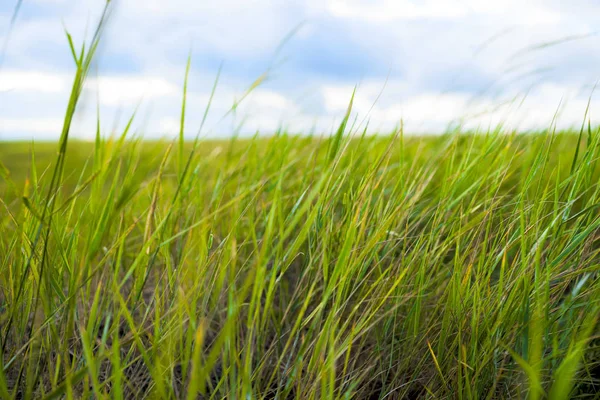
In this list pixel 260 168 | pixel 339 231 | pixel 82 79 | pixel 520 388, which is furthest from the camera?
pixel 260 168

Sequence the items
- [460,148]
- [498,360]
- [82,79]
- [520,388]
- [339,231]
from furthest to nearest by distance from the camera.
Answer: [460,148] < [339,231] < [498,360] < [520,388] < [82,79]

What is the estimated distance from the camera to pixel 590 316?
911 mm

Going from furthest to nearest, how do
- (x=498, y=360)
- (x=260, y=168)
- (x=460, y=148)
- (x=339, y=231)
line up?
(x=460, y=148) → (x=260, y=168) → (x=339, y=231) → (x=498, y=360)

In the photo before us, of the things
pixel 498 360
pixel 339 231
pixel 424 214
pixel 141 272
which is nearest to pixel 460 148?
pixel 424 214

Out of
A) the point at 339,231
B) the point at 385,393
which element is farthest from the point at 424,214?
the point at 385,393

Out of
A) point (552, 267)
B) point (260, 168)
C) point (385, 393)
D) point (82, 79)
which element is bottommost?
point (385, 393)

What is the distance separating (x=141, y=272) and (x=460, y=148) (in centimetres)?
124

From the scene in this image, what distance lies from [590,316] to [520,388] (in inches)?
7.0

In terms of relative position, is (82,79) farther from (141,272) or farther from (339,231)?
(339,231)

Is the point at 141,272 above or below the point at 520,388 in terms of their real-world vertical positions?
above

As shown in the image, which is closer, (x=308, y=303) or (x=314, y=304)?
(x=308, y=303)

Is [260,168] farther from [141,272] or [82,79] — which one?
[82,79]

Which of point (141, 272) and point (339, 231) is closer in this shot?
point (141, 272)

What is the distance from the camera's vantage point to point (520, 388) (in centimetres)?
94
